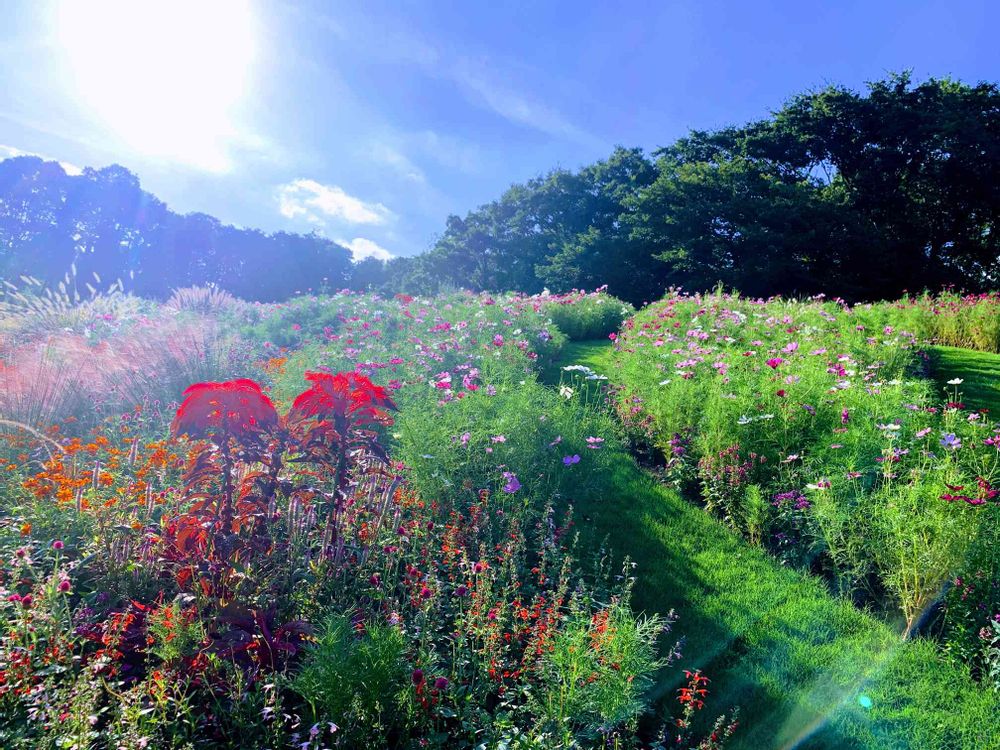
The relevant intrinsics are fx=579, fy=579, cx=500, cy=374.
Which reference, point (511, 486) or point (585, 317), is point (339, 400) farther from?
point (585, 317)

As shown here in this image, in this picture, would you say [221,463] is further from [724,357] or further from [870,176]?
[870,176]

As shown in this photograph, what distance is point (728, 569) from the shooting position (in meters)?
3.67

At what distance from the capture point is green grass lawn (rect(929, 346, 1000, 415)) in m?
6.24

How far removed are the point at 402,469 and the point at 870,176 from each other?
2546 centimetres

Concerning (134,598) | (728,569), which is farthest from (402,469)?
(728,569)

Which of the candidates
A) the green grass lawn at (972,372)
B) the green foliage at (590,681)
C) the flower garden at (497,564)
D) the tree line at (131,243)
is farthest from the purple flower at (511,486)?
the tree line at (131,243)

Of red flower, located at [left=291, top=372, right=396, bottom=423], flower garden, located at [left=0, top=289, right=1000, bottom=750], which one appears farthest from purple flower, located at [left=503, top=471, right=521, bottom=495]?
red flower, located at [left=291, top=372, right=396, bottom=423]

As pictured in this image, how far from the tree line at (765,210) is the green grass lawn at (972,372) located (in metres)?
11.1

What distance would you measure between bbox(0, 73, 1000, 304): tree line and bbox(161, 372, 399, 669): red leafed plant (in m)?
13.3

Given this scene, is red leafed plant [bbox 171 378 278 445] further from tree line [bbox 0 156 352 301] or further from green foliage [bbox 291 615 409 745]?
tree line [bbox 0 156 352 301]

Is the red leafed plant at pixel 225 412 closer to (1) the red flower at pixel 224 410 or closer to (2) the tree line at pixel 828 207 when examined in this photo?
(1) the red flower at pixel 224 410

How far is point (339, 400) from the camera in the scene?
2.74 meters

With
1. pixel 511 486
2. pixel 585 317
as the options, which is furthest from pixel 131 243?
pixel 511 486

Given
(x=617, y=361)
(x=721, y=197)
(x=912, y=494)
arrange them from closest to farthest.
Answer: (x=912, y=494)
(x=617, y=361)
(x=721, y=197)
